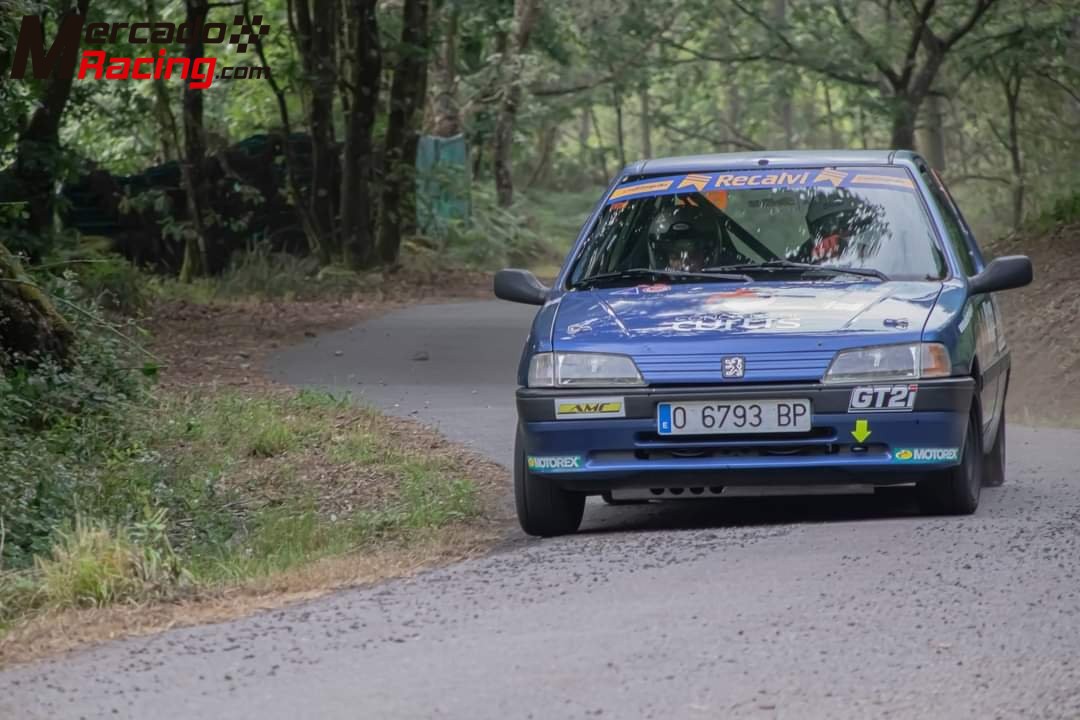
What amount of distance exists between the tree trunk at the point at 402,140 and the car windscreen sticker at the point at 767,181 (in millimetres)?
16061

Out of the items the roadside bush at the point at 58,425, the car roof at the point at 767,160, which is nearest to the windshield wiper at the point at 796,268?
the car roof at the point at 767,160

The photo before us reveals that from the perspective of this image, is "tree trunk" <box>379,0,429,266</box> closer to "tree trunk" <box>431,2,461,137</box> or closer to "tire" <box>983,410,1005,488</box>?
"tree trunk" <box>431,2,461,137</box>

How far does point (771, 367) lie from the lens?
23.9 feet

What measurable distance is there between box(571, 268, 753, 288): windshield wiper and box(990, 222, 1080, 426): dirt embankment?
648 centimetres

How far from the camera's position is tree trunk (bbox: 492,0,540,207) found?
3409 cm

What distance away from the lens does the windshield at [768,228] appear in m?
8.27

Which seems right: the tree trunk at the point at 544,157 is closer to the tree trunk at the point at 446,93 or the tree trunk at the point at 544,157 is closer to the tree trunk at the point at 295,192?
the tree trunk at the point at 446,93

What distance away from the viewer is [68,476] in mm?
8867

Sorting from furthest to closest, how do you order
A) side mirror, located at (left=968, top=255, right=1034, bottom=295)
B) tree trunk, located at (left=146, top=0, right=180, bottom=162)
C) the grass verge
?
tree trunk, located at (left=146, top=0, right=180, bottom=162)
side mirror, located at (left=968, top=255, right=1034, bottom=295)
the grass verge

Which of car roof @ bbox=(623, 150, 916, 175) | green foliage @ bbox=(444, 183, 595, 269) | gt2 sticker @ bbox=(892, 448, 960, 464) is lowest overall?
green foliage @ bbox=(444, 183, 595, 269)

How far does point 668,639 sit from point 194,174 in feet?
66.2

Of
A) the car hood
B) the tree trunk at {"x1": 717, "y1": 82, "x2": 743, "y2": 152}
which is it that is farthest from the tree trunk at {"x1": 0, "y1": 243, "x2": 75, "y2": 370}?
the tree trunk at {"x1": 717, "y1": 82, "x2": 743, "y2": 152}

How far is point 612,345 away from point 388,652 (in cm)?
235

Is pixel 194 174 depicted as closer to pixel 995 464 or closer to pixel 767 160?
pixel 767 160
